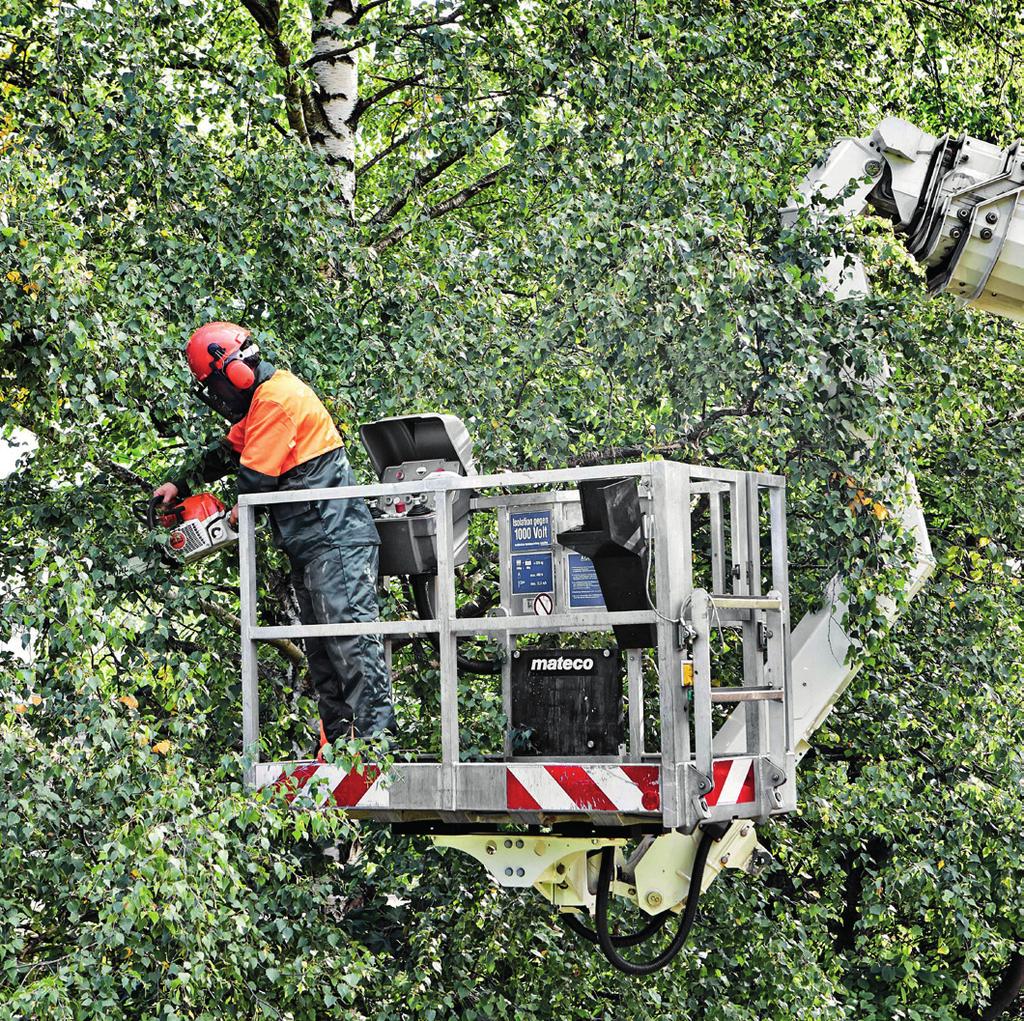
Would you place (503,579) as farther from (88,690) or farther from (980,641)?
(980,641)

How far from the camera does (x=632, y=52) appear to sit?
30.2 feet

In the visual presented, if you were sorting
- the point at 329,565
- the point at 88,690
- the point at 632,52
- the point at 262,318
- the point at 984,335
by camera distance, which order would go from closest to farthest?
the point at 88,690
the point at 329,565
the point at 262,318
the point at 632,52
the point at 984,335

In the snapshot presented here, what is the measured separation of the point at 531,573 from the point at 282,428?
1.28m

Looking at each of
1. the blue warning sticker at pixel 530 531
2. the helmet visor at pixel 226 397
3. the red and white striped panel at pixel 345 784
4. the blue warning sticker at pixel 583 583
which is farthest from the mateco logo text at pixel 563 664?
the helmet visor at pixel 226 397

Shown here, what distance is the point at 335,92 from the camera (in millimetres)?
10648

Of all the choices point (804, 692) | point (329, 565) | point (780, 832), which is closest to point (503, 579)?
point (329, 565)

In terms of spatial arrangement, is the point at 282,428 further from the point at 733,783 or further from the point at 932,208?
the point at 932,208

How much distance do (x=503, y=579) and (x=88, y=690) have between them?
2069 mm

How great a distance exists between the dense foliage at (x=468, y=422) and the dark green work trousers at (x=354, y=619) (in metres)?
0.55

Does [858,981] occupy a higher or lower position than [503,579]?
lower

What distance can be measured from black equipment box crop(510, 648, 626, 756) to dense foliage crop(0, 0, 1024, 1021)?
2.97 feet

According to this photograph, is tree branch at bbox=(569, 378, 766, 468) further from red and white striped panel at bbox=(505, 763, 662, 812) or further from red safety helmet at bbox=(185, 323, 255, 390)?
red and white striped panel at bbox=(505, 763, 662, 812)

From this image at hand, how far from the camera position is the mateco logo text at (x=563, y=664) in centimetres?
659

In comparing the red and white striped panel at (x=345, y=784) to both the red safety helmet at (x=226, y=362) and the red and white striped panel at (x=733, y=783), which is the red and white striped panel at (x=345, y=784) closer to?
the red and white striped panel at (x=733, y=783)
